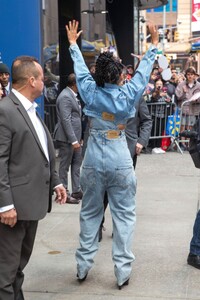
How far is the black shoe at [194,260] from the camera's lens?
5301 mm

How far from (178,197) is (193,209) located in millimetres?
766

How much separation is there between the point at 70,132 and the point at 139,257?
274 centimetres

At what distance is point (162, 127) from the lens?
13.4 m

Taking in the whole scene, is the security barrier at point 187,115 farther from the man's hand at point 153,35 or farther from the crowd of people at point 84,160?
the man's hand at point 153,35

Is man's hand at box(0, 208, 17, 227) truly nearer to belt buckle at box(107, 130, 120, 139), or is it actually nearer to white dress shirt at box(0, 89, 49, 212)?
white dress shirt at box(0, 89, 49, 212)

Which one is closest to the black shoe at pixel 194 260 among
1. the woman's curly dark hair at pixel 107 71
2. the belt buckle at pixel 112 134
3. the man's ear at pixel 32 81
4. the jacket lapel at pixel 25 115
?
the belt buckle at pixel 112 134

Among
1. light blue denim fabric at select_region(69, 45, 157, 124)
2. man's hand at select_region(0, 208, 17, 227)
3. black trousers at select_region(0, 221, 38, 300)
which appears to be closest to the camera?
man's hand at select_region(0, 208, 17, 227)

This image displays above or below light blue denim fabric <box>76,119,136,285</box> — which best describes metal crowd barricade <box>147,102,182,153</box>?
below

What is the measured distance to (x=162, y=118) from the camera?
13.4m

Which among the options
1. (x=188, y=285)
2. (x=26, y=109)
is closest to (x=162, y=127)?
(x=188, y=285)

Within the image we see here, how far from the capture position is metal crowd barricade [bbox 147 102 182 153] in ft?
43.3

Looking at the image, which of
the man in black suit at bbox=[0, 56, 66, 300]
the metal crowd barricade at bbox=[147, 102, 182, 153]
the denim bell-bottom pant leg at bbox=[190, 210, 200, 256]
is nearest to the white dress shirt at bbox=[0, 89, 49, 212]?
the man in black suit at bbox=[0, 56, 66, 300]

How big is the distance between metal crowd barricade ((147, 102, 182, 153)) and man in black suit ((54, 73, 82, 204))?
16.1ft

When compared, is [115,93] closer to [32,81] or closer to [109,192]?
[109,192]
